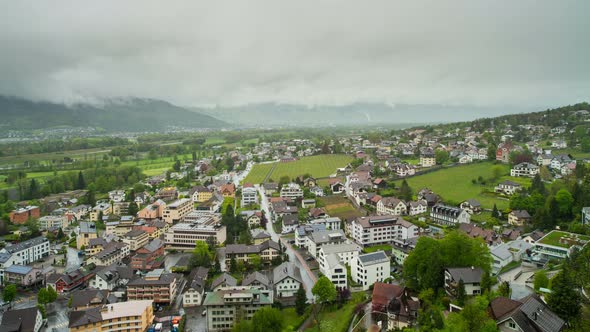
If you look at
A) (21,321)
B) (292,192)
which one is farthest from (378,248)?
(21,321)

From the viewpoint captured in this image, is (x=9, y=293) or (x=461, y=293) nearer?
(x=461, y=293)

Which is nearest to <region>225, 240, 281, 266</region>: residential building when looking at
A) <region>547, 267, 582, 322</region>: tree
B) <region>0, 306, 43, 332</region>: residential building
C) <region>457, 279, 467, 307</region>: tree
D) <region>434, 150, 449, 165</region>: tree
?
<region>0, 306, 43, 332</region>: residential building

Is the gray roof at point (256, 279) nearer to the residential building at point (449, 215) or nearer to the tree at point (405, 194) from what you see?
the residential building at point (449, 215)

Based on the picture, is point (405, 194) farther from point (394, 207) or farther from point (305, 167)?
point (305, 167)

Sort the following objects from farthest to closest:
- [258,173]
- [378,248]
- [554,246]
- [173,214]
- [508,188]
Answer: [258,173]
[173,214]
[508,188]
[378,248]
[554,246]

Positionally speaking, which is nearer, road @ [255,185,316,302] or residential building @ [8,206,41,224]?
road @ [255,185,316,302]

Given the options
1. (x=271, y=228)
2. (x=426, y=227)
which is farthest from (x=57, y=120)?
(x=426, y=227)

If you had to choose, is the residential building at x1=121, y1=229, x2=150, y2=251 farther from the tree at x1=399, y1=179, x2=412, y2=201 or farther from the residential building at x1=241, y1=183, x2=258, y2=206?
the tree at x1=399, y1=179, x2=412, y2=201

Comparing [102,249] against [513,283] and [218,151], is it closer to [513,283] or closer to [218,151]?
[513,283]
